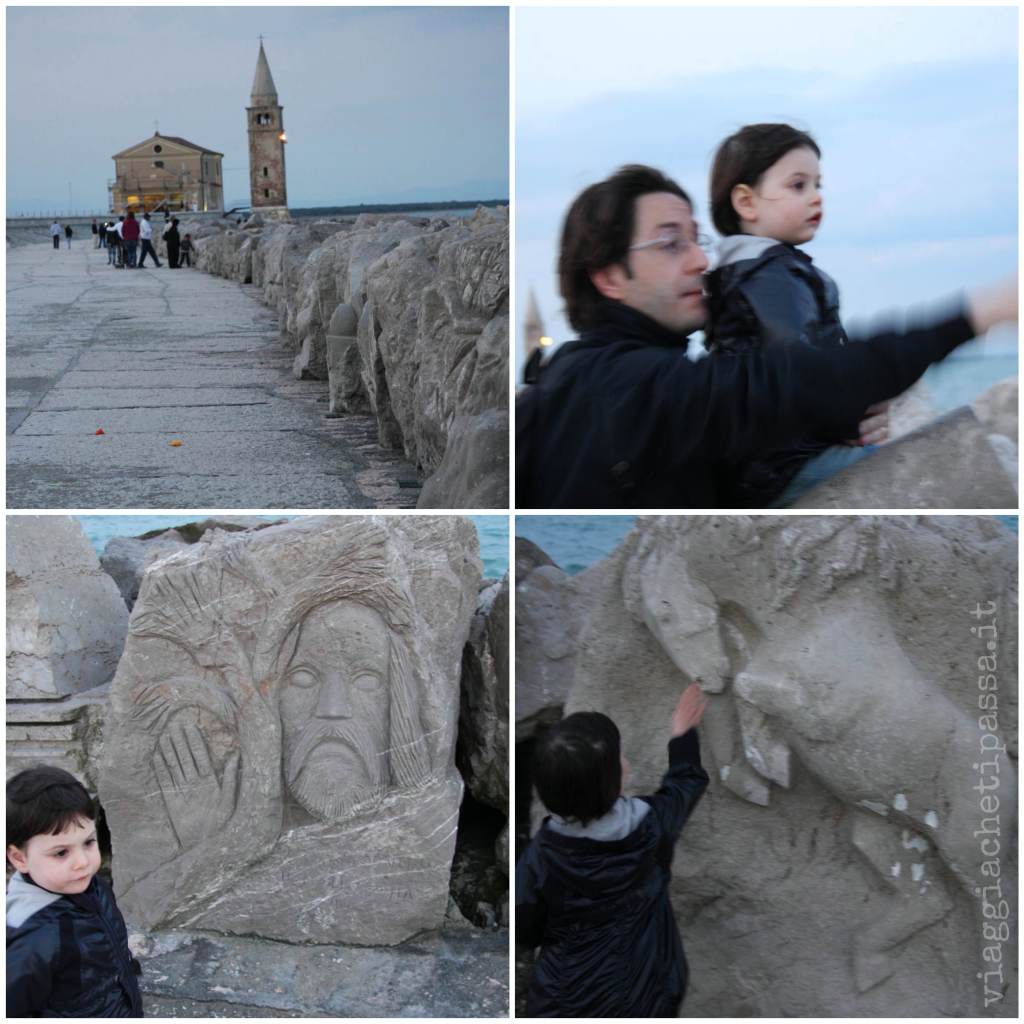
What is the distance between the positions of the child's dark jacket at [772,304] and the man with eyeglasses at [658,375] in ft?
0.11

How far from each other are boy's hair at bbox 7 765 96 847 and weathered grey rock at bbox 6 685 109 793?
586mm

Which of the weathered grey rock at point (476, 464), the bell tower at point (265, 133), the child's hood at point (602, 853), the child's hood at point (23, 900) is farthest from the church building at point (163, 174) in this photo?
the child's hood at point (602, 853)

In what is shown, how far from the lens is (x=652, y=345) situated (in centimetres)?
219

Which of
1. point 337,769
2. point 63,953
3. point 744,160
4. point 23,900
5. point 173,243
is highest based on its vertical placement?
point 173,243

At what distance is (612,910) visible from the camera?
258cm

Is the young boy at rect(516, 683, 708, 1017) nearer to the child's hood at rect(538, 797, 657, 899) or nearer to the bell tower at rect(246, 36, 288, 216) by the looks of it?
the child's hood at rect(538, 797, 657, 899)

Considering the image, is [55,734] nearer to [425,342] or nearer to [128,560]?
[128,560]

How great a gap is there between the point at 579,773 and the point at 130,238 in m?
9.16

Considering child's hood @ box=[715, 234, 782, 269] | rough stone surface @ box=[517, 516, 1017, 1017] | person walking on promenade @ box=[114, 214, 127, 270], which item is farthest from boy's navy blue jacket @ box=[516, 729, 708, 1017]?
person walking on promenade @ box=[114, 214, 127, 270]

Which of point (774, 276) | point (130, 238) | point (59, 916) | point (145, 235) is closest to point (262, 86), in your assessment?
point (774, 276)

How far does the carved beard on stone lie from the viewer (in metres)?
2.98

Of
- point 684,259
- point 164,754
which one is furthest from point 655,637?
Answer: point 164,754

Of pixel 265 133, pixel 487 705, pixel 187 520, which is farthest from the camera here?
pixel 187 520

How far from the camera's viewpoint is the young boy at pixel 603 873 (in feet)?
8.43
